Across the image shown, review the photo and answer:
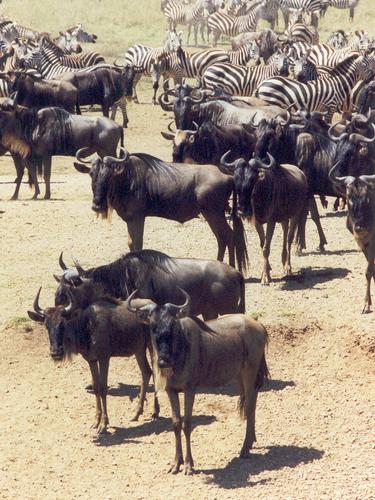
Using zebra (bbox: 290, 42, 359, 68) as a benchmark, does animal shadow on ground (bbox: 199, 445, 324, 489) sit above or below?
above

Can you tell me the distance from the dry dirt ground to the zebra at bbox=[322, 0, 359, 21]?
28814 millimetres

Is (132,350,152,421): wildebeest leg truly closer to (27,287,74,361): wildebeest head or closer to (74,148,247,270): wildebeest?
(27,287,74,361): wildebeest head

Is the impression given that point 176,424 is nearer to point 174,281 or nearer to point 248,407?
point 248,407

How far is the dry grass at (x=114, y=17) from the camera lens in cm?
4322

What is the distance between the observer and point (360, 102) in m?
21.3

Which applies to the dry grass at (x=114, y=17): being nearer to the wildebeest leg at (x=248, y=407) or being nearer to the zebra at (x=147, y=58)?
the zebra at (x=147, y=58)

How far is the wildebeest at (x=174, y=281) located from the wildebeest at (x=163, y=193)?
258cm

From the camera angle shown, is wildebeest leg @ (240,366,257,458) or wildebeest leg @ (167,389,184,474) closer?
wildebeest leg @ (167,389,184,474)

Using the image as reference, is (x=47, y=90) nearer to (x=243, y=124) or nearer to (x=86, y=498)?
(x=243, y=124)

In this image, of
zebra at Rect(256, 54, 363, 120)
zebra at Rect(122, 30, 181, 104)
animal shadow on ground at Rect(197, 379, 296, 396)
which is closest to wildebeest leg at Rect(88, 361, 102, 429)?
animal shadow on ground at Rect(197, 379, 296, 396)

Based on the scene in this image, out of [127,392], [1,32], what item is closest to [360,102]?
[127,392]

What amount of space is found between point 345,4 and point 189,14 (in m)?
5.77

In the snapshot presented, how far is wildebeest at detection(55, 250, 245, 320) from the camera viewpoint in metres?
11.4

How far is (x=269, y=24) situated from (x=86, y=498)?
36.9 metres
